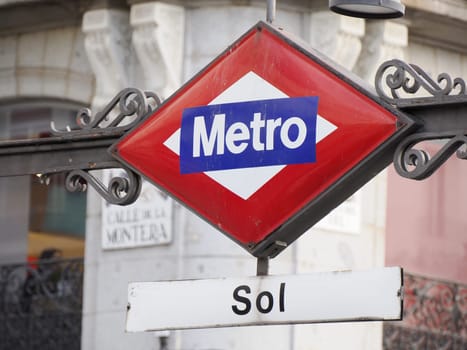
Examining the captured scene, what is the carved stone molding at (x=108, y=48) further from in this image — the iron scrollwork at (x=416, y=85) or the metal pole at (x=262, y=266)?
the iron scrollwork at (x=416, y=85)

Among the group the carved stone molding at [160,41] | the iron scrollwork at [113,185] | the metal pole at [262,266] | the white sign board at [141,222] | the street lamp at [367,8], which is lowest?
the metal pole at [262,266]

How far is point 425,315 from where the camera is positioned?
56.2 ft

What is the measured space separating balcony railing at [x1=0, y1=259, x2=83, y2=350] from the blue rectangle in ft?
30.5

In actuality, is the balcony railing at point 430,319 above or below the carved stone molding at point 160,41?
below

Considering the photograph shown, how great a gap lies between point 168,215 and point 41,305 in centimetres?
212

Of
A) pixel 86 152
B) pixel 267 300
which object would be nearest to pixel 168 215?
pixel 86 152

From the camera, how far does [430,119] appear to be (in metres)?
7.23

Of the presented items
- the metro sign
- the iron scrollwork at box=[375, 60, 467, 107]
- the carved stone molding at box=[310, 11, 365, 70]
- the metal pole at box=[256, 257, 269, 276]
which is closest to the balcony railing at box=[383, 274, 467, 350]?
the carved stone molding at box=[310, 11, 365, 70]

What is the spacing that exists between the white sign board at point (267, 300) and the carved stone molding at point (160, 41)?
838cm

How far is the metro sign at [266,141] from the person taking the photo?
293 inches

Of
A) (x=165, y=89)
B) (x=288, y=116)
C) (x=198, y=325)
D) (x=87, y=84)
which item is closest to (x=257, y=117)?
(x=288, y=116)

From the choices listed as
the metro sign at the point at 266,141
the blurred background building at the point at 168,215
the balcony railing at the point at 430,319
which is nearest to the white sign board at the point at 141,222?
the blurred background building at the point at 168,215

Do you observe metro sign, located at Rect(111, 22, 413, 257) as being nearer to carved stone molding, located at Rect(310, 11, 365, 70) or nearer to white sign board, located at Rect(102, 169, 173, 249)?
white sign board, located at Rect(102, 169, 173, 249)

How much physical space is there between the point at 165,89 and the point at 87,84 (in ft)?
4.77
